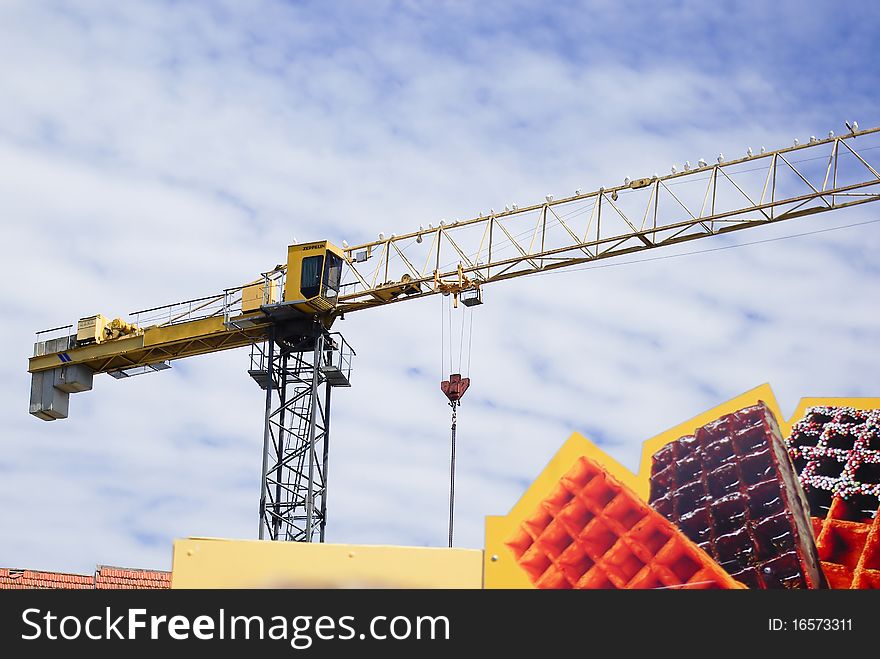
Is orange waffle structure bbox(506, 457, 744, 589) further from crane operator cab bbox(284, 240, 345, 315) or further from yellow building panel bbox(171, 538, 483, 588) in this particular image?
crane operator cab bbox(284, 240, 345, 315)

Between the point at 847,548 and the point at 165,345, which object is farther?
the point at 165,345

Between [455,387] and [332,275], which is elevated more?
[332,275]

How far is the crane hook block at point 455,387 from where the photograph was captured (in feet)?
103

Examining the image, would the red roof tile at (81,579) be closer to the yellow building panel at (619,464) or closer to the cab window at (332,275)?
the cab window at (332,275)

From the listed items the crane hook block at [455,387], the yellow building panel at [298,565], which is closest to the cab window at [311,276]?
the crane hook block at [455,387]

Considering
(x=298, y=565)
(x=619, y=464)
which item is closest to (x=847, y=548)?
(x=619, y=464)

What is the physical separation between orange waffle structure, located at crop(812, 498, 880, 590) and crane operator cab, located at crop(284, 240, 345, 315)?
24345 millimetres

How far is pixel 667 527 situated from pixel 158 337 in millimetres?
27955

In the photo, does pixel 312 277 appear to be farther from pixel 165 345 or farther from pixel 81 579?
pixel 81 579

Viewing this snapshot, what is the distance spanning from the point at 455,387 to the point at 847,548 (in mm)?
14581

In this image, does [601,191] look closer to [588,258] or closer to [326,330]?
[588,258]

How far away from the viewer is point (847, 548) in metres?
18.8

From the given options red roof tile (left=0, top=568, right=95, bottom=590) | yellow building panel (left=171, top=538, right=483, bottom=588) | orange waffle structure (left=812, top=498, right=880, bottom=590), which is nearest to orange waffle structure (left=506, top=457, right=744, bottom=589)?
Result: orange waffle structure (left=812, top=498, right=880, bottom=590)
